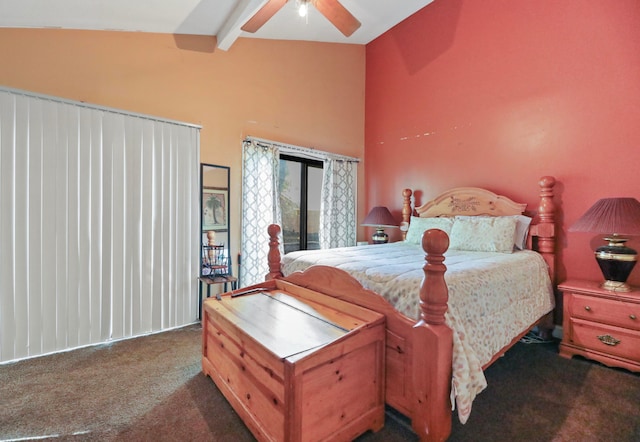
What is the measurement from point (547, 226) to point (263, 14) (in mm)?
2966

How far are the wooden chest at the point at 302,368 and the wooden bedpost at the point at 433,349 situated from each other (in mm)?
227

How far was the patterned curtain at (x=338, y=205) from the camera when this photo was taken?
4.12 meters

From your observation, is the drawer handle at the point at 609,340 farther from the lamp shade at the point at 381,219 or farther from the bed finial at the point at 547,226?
the lamp shade at the point at 381,219

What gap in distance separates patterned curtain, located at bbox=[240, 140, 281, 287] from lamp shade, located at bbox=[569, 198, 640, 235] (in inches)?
109

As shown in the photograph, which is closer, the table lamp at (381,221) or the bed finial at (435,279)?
the bed finial at (435,279)

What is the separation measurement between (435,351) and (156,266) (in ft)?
8.03

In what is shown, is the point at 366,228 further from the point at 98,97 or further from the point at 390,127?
the point at 98,97

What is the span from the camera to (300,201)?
4102 millimetres

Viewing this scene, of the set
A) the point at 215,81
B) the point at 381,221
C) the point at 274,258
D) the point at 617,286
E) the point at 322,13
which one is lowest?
the point at 617,286

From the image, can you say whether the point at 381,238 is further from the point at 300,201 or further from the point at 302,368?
the point at 302,368

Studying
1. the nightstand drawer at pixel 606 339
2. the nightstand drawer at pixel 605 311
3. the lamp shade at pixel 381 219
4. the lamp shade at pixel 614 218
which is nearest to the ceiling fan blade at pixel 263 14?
the lamp shade at pixel 381 219

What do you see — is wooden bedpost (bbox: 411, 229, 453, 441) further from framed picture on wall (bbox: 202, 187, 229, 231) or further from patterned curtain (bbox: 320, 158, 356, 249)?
A: patterned curtain (bbox: 320, 158, 356, 249)

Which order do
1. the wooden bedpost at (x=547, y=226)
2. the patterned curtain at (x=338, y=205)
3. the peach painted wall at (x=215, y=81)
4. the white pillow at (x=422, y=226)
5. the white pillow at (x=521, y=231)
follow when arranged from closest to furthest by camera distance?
the peach painted wall at (x=215, y=81)
the wooden bedpost at (x=547, y=226)
the white pillow at (x=521, y=231)
the white pillow at (x=422, y=226)
the patterned curtain at (x=338, y=205)

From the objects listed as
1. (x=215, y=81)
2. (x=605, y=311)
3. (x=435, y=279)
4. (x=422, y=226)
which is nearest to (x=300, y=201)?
(x=422, y=226)
